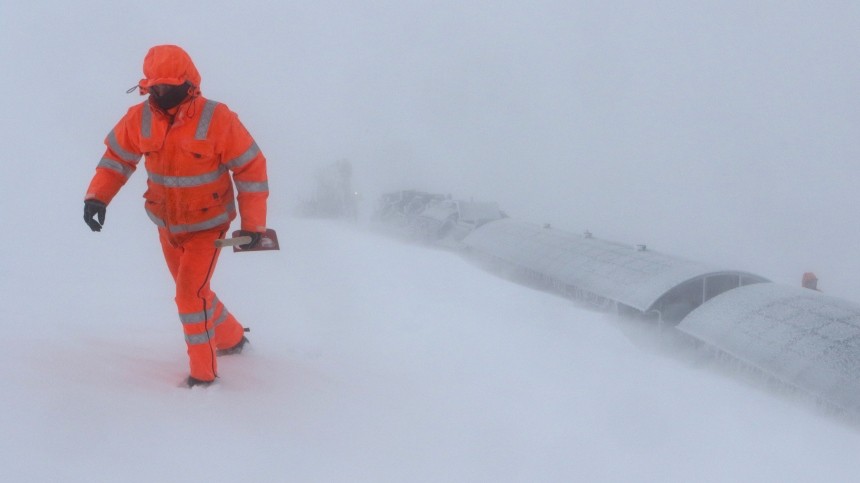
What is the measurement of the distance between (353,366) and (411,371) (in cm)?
39

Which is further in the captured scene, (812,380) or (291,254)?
(291,254)

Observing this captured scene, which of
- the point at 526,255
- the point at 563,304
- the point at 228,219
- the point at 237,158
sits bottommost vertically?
the point at 526,255

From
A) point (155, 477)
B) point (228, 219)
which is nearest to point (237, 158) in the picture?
point (228, 219)

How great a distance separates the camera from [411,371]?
4.02 meters

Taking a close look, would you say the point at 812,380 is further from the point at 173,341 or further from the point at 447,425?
the point at 173,341

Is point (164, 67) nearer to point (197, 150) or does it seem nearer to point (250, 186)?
point (197, 150)

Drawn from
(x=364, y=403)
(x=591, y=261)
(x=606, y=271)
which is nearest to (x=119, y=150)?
(x=364, y=403)

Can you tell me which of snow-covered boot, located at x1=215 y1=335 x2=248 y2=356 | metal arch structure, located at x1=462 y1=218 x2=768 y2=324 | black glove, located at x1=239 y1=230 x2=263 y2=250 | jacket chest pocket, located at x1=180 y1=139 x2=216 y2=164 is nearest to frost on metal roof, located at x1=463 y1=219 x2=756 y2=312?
metal arch structure, located at x1=462 y1=218 x2=768 y2=324

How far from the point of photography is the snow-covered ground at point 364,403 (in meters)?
2.55

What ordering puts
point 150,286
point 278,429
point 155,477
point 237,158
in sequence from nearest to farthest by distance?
point 155,477, point 278,429, point 237,158, point 150,286

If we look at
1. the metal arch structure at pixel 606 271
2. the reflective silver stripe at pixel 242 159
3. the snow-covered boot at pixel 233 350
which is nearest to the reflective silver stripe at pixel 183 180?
the reflective silver stripe at pixel 242 159

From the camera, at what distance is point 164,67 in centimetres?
313

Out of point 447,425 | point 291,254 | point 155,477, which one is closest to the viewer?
point 155,477

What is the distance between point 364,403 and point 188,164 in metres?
1.63
